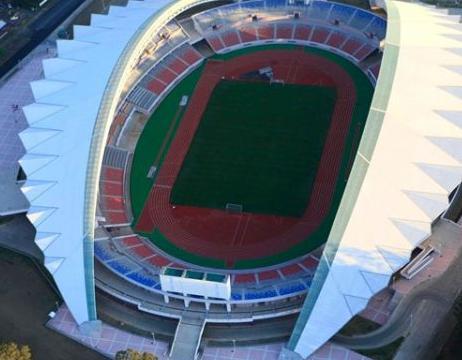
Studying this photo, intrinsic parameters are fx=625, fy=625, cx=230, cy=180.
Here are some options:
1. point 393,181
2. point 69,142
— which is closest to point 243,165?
point 69,142

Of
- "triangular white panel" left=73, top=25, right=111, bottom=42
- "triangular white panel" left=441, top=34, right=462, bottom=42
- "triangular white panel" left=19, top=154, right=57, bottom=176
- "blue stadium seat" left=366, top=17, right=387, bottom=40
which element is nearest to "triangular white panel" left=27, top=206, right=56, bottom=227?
"triangular white panel" left=19, top=154, right=57, bottom=176

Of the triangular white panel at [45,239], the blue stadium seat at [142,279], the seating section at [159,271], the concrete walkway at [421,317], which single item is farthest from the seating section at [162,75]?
the concrete walkway at [421,317]

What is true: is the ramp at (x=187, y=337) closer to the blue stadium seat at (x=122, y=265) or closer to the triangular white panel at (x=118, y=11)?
the blue stadium seat at (x=122, y=265)

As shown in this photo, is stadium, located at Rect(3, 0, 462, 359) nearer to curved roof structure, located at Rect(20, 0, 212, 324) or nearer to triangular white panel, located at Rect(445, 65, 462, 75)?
curved roof structure, located at Rect(20, 0, 212, 324)

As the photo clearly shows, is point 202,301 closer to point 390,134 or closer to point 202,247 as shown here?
point 202,247

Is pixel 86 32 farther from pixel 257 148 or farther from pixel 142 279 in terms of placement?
pixel 142 279

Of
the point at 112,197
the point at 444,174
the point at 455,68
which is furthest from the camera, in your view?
the point at 112,197
